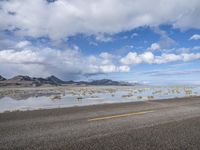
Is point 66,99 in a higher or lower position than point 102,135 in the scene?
lower

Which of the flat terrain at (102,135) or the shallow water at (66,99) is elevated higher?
the flat terrain at (102,135)

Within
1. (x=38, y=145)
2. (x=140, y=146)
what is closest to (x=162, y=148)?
(x=140, y=146)

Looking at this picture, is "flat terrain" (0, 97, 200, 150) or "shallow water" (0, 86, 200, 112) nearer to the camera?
"flat terrain" (0, 97, 200, 150)

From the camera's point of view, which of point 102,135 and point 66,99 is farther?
point 66,99

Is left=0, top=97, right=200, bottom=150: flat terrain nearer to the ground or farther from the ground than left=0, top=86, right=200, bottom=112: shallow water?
farther from the ground

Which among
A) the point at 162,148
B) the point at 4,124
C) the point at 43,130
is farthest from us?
the point at 4,124

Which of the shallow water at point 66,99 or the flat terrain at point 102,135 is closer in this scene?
the flat terrain at point 102,135

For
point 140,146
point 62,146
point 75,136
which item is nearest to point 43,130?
point 75,136

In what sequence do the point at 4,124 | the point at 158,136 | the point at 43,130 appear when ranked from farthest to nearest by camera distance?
the point at 4,124 < the point at 43,130 < the point at 158,136

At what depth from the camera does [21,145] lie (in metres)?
5.17

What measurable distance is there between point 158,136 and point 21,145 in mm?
3640

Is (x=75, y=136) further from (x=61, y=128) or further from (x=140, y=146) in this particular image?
(x=140, y=146)

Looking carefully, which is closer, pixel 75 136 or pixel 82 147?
pixel 82 147

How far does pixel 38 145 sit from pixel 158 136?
3228mm
